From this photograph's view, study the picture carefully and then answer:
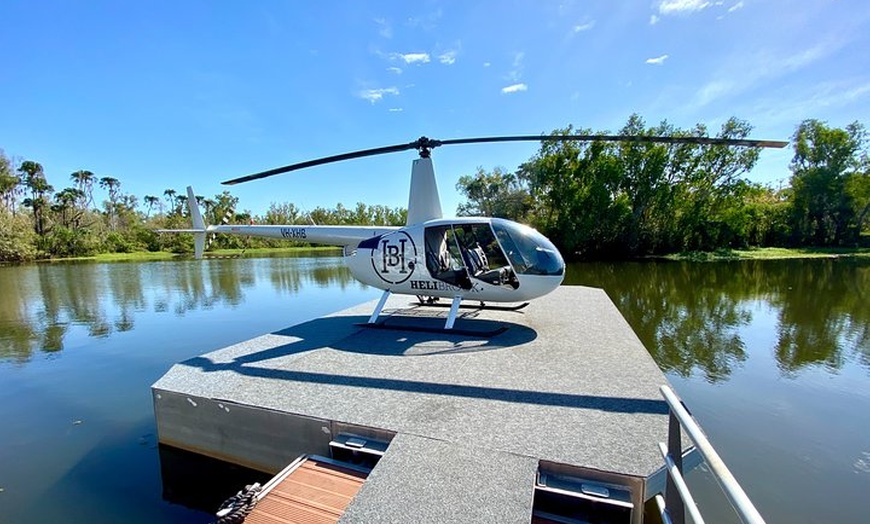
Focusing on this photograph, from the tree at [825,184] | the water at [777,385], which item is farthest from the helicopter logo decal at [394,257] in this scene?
the tree at [825,184]

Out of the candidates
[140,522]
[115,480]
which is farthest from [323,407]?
[115,480]

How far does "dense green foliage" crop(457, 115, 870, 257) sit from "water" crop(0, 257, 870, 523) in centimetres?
1455

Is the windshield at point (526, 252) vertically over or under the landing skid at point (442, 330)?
over

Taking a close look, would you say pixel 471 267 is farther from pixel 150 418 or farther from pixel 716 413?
pixel 150 418

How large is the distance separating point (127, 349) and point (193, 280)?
475 inches

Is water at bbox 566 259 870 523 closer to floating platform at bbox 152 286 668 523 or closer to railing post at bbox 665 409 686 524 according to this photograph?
floating platform at bbox 152 286 668 523

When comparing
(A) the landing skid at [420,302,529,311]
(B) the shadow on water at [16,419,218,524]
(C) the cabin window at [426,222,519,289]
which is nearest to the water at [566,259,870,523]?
(A) the landing skid at [420,302,529,311]

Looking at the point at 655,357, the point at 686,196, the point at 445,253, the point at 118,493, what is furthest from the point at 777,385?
the point at 686,196

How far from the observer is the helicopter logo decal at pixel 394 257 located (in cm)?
593

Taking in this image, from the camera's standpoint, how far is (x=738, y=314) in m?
9.46

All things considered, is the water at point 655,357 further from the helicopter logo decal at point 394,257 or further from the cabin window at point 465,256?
the helicopter logo decal at point 394,257

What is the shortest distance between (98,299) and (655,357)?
16.9 m

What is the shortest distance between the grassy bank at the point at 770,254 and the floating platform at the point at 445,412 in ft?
86.0

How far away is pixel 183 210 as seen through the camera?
218ft
